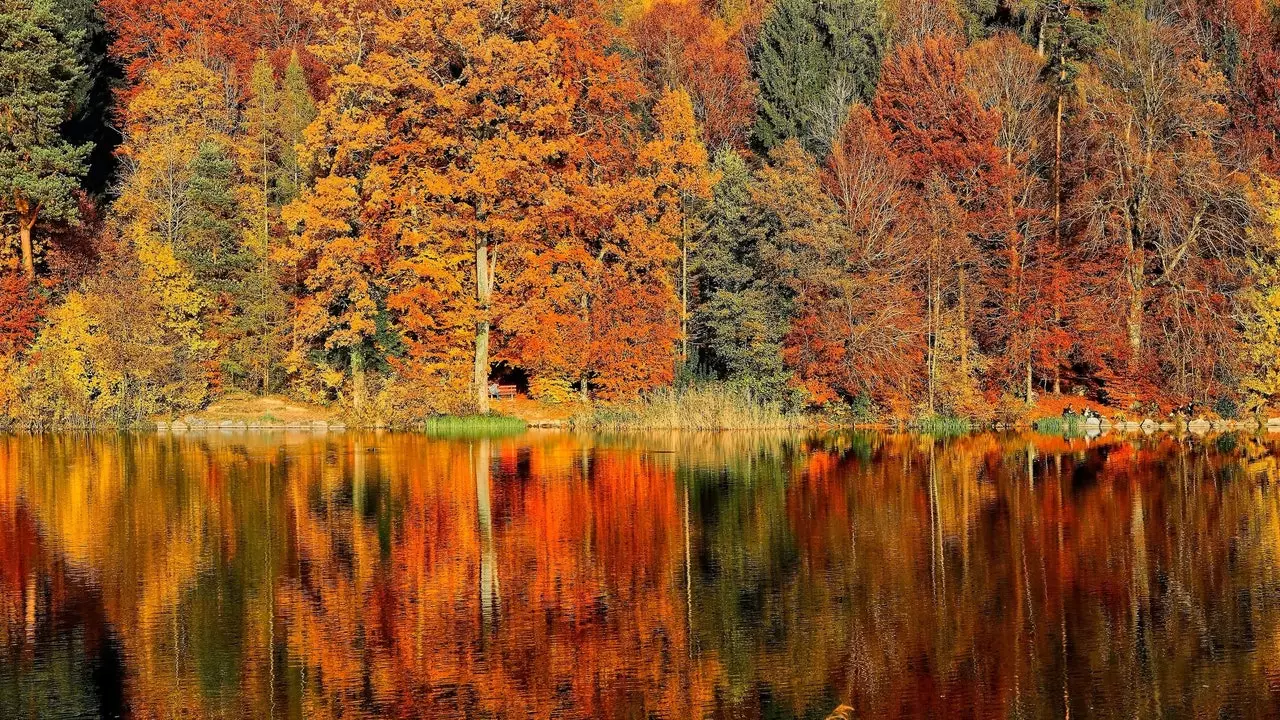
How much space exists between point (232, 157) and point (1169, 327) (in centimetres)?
3447

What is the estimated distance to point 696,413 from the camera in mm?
44969

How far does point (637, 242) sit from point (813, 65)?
1329 centimetres

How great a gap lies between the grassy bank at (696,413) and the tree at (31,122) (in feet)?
65.6

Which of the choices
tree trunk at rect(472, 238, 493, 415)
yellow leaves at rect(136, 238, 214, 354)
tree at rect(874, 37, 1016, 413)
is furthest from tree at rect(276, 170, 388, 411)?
tree at rect(874, 37, 1016, 413)

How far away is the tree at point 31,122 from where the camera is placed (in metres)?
51.5

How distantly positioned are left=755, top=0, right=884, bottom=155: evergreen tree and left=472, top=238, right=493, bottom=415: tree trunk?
48.1 feet

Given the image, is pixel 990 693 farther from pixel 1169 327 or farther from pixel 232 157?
pixel 232 157

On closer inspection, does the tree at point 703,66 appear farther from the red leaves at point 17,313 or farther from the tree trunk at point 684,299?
the red leaves at point 17,313

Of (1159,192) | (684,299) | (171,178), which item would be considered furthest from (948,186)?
(171,178)

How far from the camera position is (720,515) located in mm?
26469

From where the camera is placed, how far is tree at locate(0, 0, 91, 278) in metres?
51.5

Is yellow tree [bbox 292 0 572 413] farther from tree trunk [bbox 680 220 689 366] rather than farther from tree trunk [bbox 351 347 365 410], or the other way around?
tree trunk [bbox 680 220 689 366]

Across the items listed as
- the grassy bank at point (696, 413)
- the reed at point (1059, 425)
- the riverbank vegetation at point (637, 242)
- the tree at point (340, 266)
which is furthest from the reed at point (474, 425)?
the reed at point (1059, 425)

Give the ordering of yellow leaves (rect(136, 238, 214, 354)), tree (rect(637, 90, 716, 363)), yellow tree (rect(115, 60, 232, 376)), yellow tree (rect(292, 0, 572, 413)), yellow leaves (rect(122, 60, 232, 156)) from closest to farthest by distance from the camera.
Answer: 1. yellow tree (rect(292, 0, 572, 413))
2. yellow leaves (rect(136, 238, 214, 354))
3. yellow tree (rect(115, 60, 232, 376))
4. tree (rect(637, 90, 716, 363))
5. yellow leaves (rect(122, 60, 232, 156))
